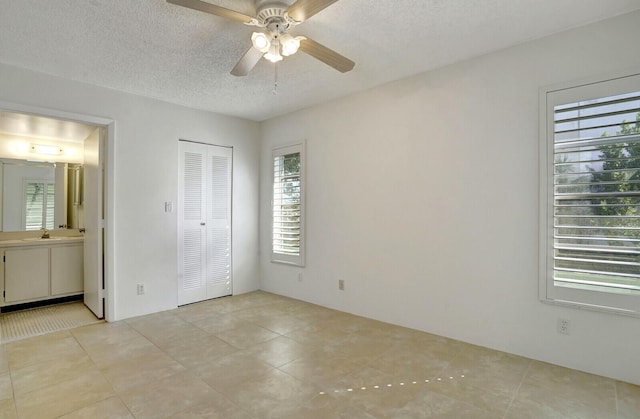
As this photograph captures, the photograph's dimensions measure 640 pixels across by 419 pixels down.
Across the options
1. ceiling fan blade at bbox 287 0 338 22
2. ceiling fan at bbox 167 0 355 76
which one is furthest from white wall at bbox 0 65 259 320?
ceiling fan blade at bbox 287 0 338 22

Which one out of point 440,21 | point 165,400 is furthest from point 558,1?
point 165,400

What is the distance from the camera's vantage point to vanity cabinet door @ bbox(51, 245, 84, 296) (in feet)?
14.5

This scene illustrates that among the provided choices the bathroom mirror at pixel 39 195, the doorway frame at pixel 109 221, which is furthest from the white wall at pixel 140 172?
the bathroom mirror at pixel 39 195

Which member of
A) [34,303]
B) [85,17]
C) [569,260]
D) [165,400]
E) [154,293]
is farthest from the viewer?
[34,303]

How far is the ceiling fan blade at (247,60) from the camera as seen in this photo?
7.62ft

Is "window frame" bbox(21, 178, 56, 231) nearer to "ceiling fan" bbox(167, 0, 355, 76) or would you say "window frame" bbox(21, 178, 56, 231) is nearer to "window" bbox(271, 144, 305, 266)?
"window" bbox(271, 144, 305, 266)

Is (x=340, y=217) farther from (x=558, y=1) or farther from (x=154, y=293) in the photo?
(x=558, y=1)

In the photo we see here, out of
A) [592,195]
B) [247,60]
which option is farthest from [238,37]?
[592,195]

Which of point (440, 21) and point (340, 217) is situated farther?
point (340, 217)

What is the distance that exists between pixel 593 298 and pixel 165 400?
3.14 metres

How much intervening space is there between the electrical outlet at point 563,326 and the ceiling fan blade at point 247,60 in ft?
10.2

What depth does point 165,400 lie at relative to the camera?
84.0 inches

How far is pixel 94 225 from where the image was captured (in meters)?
3.88

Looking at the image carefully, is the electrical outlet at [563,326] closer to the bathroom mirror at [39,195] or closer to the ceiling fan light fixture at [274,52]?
the ceiling fan light fixture at [274,52]
